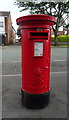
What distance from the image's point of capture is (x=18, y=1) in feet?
95.1

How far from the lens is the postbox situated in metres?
2.67

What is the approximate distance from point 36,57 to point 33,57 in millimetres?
57

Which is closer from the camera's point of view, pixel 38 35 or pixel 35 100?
pixel 38 35

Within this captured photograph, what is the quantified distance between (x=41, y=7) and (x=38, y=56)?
27346mm

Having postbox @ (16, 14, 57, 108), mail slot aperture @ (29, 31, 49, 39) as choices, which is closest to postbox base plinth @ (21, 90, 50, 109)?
postbox @ (16, 14, 57, 108)

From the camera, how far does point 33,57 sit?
2785 mm

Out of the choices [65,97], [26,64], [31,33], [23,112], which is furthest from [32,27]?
[65,97]

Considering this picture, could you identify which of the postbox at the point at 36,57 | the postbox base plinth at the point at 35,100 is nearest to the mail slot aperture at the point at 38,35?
the postbox at the point at 36,57

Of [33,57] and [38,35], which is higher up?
[38,35]

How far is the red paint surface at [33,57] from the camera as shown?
105 inches

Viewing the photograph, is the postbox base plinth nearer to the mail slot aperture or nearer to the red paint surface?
the red paint surface

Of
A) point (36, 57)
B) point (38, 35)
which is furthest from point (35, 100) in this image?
point (38, 35)

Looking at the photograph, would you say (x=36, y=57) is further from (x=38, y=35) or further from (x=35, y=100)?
(x=35, y=100)

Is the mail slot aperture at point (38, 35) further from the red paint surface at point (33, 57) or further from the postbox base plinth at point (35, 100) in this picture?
the postbox base plinth at point (35, 100)
